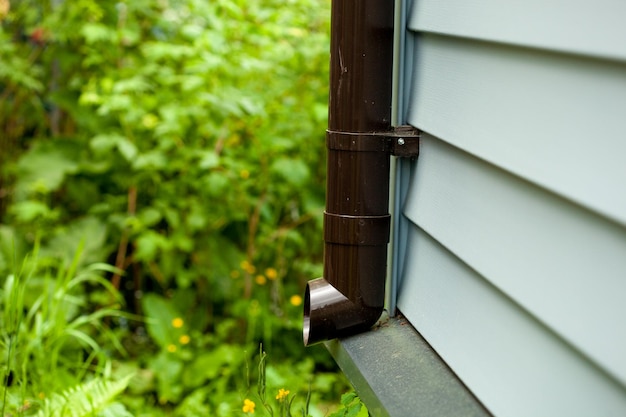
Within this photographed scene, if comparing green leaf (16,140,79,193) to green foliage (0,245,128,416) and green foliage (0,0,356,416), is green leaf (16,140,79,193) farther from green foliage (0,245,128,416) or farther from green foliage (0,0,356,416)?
green foliage (0,245,128,416)

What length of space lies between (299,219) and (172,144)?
665 mm

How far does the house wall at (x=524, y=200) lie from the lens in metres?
0.88

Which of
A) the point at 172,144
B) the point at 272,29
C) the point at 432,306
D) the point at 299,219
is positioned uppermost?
the point at 272,29

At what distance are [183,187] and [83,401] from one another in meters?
1.54

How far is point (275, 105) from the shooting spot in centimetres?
359

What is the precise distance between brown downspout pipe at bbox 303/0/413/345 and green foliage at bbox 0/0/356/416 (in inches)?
63.2

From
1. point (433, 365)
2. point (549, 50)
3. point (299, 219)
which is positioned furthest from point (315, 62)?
point (549, 50)

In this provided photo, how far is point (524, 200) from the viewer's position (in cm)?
109

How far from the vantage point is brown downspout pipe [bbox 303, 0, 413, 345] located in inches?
59.2

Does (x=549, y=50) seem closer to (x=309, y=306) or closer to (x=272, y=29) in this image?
(x=309, y=306)

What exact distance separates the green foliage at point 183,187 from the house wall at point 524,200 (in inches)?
72.8

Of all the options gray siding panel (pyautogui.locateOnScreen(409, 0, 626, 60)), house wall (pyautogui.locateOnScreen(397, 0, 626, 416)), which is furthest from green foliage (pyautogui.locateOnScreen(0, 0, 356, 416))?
gray siding panel (pyautogui.locateOnScreen(409, 0, 626, 60))

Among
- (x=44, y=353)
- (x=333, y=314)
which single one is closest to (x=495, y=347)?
(x=333, y=314)

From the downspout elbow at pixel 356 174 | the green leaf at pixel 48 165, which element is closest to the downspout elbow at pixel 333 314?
the downspout elbow at pixel 356 174
